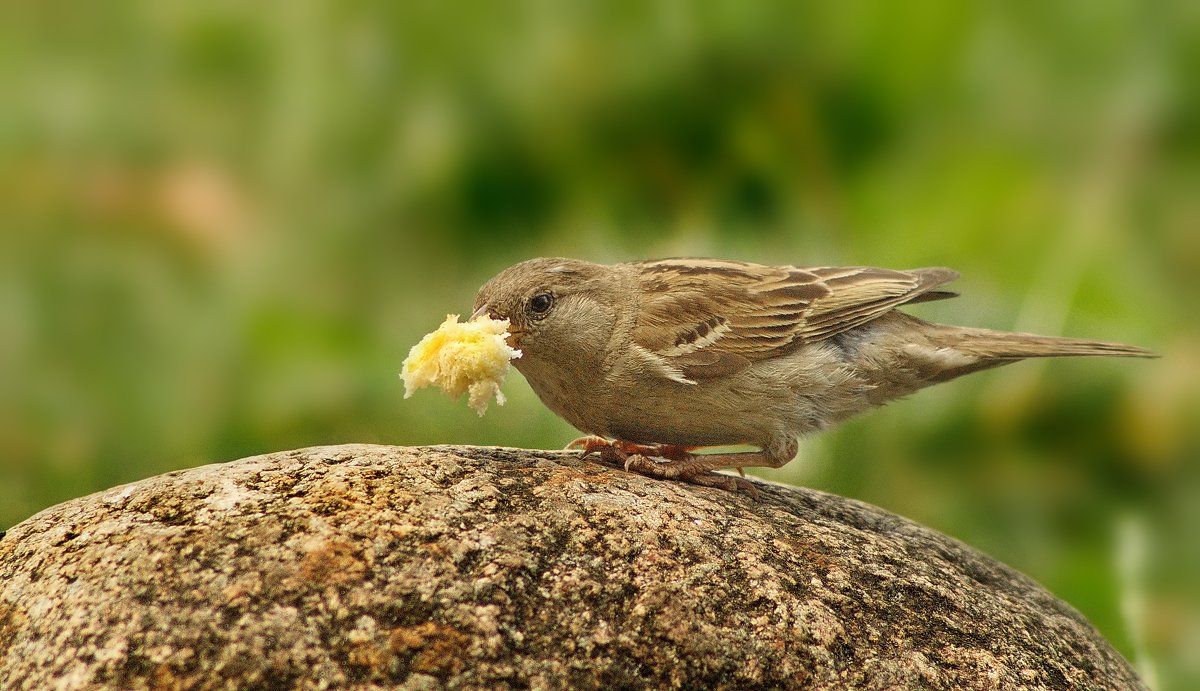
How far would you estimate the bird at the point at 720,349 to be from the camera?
15.1ft

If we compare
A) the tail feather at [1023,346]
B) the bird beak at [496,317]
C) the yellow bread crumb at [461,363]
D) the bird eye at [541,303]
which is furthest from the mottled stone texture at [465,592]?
the tail feather at [1023,346]

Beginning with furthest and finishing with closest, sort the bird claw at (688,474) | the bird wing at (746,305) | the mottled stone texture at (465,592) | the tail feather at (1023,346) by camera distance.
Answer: the tail feather at (1023,346), the bird wing at (746,305), the bird claw at (688,474), the mottled stone texture at (465,592)

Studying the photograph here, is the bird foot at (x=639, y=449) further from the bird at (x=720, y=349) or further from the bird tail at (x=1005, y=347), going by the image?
the bird tail at (x=1005, y=347)

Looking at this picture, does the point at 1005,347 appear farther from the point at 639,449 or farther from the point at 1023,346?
the point at 639,449

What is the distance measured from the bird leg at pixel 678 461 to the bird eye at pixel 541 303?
1.97 ft

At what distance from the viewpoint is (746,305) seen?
16.5 ft

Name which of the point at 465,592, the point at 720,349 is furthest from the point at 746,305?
the point at 465,592

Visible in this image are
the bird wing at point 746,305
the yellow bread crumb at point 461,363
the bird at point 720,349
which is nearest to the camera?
the yellow bread crumb at point 461,363

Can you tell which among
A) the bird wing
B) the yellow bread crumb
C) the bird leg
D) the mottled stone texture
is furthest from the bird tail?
the yellow bread crumb

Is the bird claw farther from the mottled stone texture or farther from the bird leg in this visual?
the mottled stone texture

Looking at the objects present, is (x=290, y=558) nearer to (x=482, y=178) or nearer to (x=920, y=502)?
(x=482, y=178)

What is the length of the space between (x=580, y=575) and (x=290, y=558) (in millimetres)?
807

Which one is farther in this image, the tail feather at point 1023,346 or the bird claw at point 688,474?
the tail feather at point 1023,346

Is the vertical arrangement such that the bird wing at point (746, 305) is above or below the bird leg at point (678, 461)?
above
